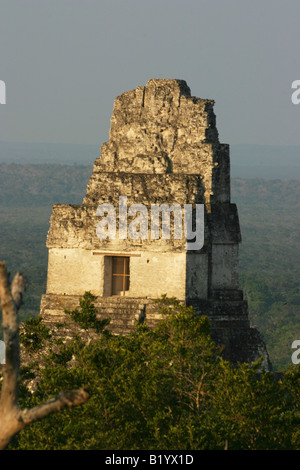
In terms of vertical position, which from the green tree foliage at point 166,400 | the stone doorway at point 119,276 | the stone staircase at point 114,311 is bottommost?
the green tree foliage at point 166,400

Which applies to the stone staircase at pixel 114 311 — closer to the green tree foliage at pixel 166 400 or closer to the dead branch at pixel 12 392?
the green tree foliage at pixel 166 400

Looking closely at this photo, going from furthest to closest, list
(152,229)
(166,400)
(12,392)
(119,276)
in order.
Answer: (119,276) < (152,229) < (166,400) < (12,392)

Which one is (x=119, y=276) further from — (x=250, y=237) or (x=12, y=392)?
(x=250, y=237)

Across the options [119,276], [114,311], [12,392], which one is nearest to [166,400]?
[12,392]

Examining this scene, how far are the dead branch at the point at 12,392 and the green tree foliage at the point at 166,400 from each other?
132 centimetres

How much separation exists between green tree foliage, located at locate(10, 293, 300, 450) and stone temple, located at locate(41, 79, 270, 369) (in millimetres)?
2244

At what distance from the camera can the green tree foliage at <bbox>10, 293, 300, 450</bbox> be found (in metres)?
9.76

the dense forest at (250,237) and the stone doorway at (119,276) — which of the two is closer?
the stone doorway at (119,276)

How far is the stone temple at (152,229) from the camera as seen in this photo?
14.2m

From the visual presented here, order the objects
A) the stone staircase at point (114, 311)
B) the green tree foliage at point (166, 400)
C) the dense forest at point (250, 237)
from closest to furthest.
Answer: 1. the green tree foliage at point (166, 400)
2. the stone staircase at point (114, 311)
3. the dense forest at point (250, 237)

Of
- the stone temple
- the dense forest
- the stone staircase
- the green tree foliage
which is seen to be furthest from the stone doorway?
the dense forest

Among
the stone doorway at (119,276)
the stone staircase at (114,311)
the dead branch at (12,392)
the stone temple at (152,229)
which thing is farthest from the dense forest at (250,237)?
the dead branch at (12,392)

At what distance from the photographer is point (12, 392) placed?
820 cm

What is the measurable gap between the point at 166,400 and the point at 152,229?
13.1 ft
